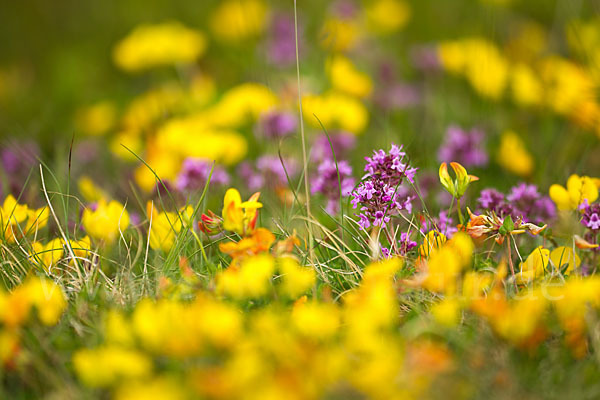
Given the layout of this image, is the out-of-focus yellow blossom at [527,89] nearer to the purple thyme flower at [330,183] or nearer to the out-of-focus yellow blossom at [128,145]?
the purple thyme flower at [330,183]

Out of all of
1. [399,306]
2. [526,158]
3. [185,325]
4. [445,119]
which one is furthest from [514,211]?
[445,119]

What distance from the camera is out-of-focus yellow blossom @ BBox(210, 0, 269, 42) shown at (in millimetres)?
3891

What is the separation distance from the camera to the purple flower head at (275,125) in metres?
2.48

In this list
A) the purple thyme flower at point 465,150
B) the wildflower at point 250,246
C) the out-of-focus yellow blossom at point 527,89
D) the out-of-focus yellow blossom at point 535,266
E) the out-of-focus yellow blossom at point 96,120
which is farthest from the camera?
the out-of-focus yellow blossom at point 96,120

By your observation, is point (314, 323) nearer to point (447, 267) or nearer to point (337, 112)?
point (447, 267)

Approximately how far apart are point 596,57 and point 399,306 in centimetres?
193

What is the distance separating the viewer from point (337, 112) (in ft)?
8.01

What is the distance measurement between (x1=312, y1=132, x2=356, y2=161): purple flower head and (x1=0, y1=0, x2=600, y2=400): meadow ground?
0.03 meters

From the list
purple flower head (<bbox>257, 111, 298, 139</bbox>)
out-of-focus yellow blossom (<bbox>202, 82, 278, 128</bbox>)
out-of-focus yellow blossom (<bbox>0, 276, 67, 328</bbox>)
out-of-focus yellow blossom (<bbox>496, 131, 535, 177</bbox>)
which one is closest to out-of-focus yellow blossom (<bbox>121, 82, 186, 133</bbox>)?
out-of-focus yellow blossom (<bbox>202, 82, 278, 128</bbox>)

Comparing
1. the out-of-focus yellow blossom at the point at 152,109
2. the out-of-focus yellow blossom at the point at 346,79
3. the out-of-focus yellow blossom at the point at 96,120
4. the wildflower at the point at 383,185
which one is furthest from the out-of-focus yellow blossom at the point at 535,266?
the out-of-focus yellow blossom at the point at 96,120

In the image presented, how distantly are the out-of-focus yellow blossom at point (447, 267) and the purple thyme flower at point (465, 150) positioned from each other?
1.07 metres

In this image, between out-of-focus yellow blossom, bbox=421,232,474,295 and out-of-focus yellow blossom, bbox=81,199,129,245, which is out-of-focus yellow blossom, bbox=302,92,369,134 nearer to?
out-of-focus yellow blossom, bbox=81,199,129,245

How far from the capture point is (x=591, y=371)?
108 centimetres

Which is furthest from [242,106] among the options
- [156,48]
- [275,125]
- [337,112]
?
[156,48]
